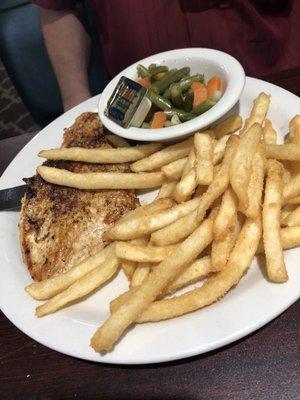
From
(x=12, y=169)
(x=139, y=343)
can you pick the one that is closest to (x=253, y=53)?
(x=12, y=169)

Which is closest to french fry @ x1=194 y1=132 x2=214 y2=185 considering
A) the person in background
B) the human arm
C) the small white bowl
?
the small white bowl

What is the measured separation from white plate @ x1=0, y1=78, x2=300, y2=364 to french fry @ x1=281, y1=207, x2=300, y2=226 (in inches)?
3.7

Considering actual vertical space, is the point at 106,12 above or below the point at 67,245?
above

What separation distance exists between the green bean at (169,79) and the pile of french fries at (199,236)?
0.51m

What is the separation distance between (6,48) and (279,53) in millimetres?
2127

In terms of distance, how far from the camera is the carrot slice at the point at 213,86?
2106 mm

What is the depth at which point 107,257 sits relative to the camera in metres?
1.65

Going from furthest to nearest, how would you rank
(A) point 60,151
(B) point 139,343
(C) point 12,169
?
(C) point 12,169 < (A) point 60,151 < (B) point 139,343

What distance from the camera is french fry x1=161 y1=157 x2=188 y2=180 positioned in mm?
1807

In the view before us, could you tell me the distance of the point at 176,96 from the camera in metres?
2.11

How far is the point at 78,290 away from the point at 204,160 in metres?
0.63

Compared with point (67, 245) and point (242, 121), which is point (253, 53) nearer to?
point (242, 121)

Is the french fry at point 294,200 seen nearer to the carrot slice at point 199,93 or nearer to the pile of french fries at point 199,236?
the pile of french fries at point 199,236

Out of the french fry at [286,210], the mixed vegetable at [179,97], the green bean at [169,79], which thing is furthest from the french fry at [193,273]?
the green bean at [169,79]
